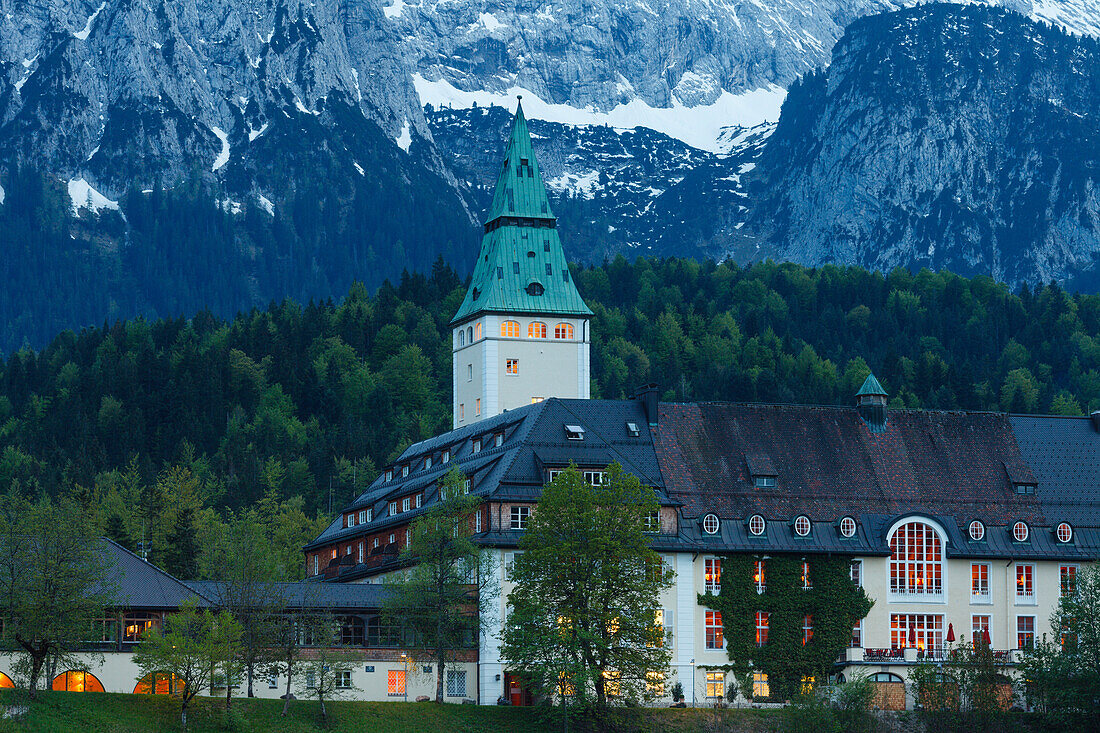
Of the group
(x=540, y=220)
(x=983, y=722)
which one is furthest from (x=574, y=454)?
(x=540, y=220)

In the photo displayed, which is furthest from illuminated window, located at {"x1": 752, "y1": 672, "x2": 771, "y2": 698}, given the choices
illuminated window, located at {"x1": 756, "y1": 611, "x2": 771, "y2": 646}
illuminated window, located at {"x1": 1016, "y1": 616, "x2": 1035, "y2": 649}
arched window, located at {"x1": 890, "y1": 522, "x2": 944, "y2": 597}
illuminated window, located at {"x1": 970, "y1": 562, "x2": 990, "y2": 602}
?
illuminated window, located at {"x1": 1016, "y1": 616, "x2": 1035, "y2": 649}

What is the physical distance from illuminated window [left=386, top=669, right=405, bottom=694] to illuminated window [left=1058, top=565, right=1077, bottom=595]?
41.8 metres

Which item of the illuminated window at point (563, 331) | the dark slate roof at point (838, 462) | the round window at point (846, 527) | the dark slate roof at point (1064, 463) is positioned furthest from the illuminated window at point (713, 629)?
the illuminated window at point (563, 331)

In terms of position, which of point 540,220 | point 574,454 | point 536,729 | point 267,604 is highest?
point 540,220

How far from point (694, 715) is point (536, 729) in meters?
9.61

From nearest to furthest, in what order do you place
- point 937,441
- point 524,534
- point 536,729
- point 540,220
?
point 536,729
point 524,534
point 937,441
point 540,220

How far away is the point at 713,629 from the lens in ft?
375

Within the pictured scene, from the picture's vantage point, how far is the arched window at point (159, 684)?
9756cm

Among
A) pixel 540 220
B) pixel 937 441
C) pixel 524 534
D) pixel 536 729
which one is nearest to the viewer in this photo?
pixel 536 729

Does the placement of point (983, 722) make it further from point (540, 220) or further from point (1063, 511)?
point (540, 220)

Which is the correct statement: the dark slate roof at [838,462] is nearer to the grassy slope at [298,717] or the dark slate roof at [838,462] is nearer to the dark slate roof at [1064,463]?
the dark slate roof at [1064,463]

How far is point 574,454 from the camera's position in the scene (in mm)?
117500

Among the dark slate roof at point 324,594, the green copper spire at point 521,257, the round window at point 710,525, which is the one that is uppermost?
the green copper spire at point 521,257

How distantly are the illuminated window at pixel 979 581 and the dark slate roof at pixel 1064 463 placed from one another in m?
6.33
